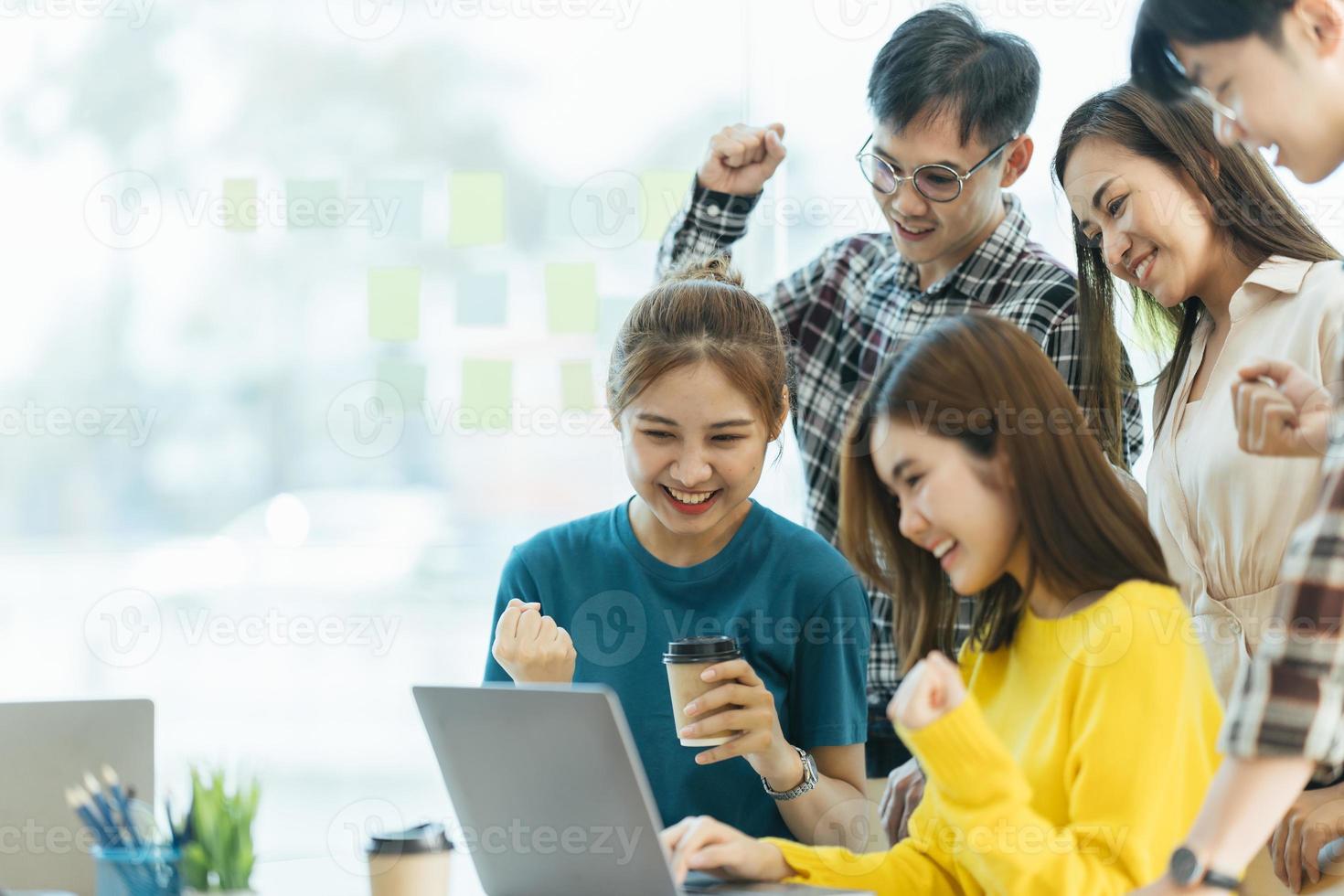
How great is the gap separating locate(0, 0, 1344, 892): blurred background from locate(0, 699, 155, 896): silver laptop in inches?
63.1

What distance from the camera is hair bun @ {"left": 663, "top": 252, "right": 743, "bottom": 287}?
6.51 feet

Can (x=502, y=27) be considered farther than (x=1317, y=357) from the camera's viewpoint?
Yes

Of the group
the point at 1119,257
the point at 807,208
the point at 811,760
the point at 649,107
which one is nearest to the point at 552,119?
the point at 649,107

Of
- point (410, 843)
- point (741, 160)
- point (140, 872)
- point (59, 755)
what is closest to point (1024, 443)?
point (410, 843)

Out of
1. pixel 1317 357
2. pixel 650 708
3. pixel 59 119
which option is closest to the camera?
pixel 1317 357

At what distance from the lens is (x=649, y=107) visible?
309cm

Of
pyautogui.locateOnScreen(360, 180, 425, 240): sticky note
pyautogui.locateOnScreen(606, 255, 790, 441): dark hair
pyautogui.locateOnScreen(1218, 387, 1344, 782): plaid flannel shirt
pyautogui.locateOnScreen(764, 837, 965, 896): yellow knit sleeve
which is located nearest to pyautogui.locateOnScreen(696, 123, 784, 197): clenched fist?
pyautogui.locateOnScreen(606, 255, 790, 441): dark hair

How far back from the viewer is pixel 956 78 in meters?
2.11

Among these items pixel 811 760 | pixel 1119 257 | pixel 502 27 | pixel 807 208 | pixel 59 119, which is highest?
pixel 502 27

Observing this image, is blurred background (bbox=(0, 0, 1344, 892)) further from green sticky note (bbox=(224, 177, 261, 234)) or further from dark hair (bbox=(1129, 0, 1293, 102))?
dark hair (bbox=(1129, 0, 1293, 102))

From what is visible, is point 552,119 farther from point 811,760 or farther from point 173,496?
point 811,760

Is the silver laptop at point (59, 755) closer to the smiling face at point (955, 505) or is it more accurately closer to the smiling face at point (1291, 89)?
the smiling face at point (955, 505)

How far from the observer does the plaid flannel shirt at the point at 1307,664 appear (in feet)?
3.33

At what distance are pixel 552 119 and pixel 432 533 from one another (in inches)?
39.5
